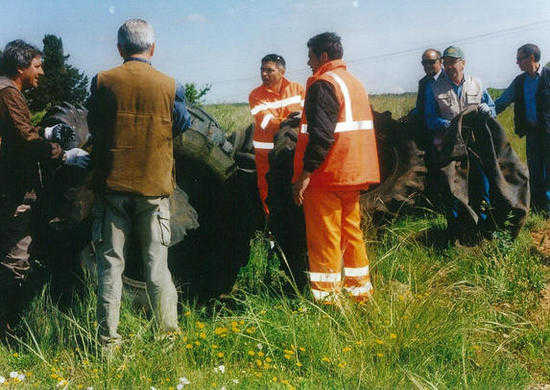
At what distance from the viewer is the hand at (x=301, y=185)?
4312 millimetres

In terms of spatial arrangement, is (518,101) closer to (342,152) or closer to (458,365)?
(342,152)

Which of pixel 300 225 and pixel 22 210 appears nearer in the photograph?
pixel 22 210

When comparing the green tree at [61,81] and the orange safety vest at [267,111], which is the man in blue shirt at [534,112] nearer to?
the orange safety vest at [267,111]

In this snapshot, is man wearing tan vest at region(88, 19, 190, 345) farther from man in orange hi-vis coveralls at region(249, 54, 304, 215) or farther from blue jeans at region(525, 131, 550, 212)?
blue jeans at region(525, 131, 550, 212)

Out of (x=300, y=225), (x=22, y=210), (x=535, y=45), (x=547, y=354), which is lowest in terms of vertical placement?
(x=547, y=354)

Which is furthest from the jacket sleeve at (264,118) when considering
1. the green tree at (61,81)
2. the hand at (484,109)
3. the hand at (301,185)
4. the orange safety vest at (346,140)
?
the green tree at (61,81)

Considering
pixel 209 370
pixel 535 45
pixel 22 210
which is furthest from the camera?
pixel 535 45

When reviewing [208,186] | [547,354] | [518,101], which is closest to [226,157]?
[208,186]

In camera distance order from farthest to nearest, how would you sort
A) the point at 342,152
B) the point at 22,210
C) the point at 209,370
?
the point at 22,210 → the point at 342,152 → the point at 209,370

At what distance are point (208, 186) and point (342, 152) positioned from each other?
166 cm

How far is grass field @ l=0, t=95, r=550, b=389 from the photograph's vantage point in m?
3.50

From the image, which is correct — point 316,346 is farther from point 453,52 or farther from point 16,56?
point 453,52

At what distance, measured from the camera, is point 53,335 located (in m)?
4.20

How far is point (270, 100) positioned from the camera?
22.9ft
